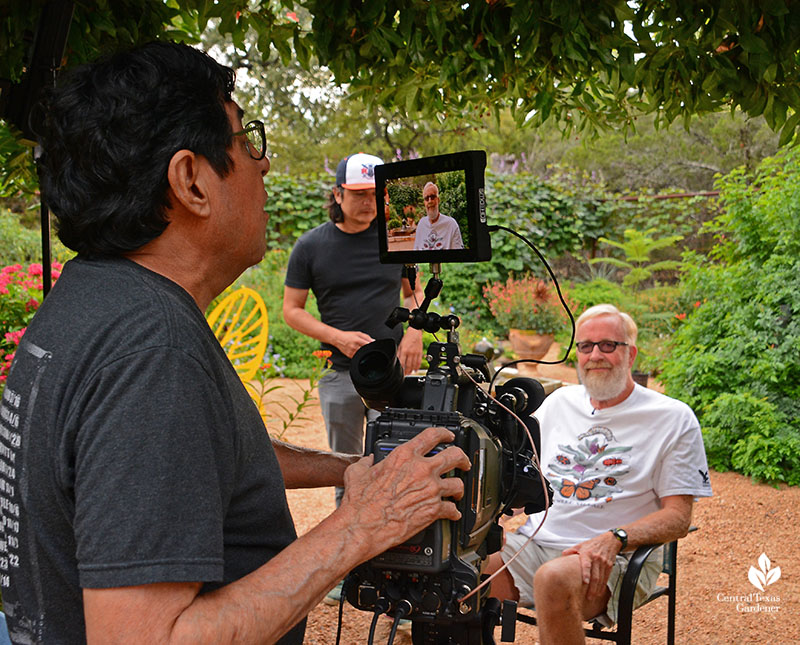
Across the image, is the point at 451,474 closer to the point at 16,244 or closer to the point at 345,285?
the point at 345,285

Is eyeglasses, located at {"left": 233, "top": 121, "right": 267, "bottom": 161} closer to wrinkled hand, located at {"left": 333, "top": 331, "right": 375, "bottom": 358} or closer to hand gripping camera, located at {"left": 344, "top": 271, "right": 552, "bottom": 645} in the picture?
hand gripping camera, located at {"left": 344, "top": 271, "right": 552, "bottom": 645}

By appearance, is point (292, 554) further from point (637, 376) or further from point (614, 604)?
point (637, 376)

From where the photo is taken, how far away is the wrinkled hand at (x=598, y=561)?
2408 mm

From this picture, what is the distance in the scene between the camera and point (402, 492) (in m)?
1.16

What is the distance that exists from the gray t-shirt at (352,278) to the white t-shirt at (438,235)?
2.25 metres

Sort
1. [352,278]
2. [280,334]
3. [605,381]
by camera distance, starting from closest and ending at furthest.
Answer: [605,381] → [352,278] → [280,334]

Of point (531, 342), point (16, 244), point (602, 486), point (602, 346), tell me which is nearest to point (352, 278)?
point (602, 346)

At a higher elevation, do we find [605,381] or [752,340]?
[752,340]

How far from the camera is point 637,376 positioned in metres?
6.57

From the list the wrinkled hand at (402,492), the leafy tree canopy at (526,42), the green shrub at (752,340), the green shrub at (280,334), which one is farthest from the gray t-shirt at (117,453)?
the green shrub at (280,334)

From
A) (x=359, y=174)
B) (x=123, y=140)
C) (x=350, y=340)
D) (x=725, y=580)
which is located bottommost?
(x=725, y=580)

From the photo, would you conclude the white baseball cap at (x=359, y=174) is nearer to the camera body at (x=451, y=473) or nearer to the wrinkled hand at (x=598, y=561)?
the wrinkled hand at (x=598, y=561)

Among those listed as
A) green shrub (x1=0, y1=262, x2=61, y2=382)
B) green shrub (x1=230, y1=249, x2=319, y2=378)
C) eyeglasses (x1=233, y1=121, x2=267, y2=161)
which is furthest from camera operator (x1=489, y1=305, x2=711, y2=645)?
green shrub (x1=230, y1=249, x2=319, y2=378)

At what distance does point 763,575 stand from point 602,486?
1843mm
